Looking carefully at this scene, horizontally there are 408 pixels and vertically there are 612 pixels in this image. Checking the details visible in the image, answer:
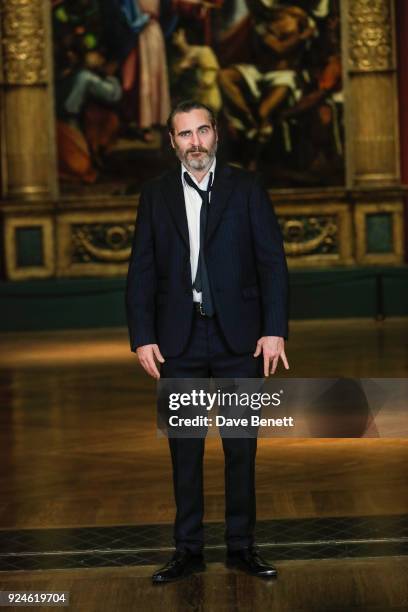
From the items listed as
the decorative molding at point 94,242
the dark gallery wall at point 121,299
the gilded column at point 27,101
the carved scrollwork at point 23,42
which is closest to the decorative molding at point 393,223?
the dark gallery wall at point 121,299

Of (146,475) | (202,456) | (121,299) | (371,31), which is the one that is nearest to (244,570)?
(202,456)

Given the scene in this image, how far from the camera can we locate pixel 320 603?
466cm

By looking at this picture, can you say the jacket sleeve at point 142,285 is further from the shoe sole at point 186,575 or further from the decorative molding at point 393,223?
the decorative molding at point 393,223

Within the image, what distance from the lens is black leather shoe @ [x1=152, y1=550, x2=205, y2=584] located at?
500 cm

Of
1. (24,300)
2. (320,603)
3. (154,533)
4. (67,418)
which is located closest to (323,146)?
(24,300)

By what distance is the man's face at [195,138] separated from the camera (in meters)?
4.90

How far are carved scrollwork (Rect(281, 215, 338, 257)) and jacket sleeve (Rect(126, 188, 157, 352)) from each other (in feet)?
43.8

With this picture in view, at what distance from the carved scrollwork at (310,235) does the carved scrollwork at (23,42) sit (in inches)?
145

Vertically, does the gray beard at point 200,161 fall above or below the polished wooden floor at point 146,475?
above

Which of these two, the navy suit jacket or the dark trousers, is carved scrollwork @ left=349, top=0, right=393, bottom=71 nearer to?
the navy suit jacket

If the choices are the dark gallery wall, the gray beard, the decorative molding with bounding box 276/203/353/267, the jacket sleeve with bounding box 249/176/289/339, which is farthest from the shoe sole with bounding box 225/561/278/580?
the decorative molding with bounding box 276/203/353/267

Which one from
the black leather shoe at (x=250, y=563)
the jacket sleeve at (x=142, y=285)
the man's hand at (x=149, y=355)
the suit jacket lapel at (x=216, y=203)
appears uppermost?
the suit jacket lapel at (x=216, y=203)

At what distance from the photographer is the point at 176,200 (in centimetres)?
506

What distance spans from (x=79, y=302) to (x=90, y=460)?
1007 centimetres
